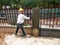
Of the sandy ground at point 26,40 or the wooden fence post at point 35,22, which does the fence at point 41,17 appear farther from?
the sandy ground at point 26,40

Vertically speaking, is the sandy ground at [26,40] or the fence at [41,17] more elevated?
the fence at [41,17]

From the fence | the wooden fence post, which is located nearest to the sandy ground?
the wooden fence post

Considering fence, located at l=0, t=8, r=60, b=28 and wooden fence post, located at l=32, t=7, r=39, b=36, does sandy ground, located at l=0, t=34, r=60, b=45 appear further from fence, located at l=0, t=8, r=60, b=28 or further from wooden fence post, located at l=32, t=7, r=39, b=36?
fence, located at l=0, t=8, r=60, b=28

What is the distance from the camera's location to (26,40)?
912 cm

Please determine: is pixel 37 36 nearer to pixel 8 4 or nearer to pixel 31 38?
pixel 31 38

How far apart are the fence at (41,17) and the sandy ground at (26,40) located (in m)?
0.93

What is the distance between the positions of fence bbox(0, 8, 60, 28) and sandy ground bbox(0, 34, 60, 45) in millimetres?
933

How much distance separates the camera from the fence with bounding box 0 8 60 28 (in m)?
10.0

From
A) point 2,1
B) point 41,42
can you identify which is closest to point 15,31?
point 41,42

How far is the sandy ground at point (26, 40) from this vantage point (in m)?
8.56

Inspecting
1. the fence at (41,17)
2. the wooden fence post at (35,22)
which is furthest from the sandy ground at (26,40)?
the fence at (41,17)

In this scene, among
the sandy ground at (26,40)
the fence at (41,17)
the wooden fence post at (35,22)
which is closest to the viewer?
the sandy ground at (26,40)

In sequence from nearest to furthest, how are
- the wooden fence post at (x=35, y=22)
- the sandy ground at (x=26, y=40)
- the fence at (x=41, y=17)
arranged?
the sandy ground at (x=26, y=40) → the wooden fence post at (x=35, y=22) → the fence at (x=41, y=17)

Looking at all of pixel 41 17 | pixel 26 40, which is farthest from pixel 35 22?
pixel 26 40
